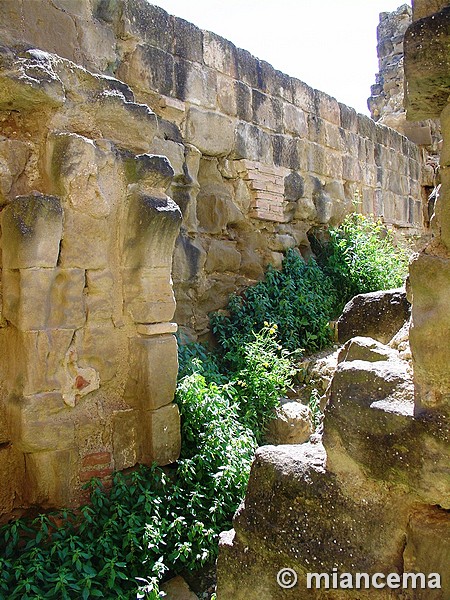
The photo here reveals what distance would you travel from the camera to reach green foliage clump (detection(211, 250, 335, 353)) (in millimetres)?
5523

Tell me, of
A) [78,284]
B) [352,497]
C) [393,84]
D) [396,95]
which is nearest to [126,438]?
[78,284]

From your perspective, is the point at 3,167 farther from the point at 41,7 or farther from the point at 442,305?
the point at 442,305

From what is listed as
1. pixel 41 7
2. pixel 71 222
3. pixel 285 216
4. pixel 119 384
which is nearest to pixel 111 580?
pixel 119 384

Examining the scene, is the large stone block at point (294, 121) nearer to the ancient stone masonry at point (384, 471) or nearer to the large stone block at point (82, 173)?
the large stone block at point (82, 173)

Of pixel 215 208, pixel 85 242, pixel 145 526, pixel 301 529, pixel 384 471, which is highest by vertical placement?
pixel 215 208

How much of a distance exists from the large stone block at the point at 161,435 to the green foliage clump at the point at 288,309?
180 cm

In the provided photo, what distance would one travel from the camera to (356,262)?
696 cm

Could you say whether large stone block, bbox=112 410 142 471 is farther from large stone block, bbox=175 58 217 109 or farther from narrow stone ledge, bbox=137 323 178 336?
large stone block, bbox=175 58 217 109

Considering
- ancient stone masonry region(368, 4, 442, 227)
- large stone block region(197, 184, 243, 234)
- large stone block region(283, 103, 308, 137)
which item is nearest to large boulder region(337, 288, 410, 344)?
large stone block region(197, 184, 243, 234)

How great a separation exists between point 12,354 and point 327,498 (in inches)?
75.3

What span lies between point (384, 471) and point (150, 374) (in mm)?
1956

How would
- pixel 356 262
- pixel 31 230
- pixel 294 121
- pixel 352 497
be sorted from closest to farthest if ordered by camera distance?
pixel 352 497 → pixel 31 230 → pixel 294 121 → pixel 356 262

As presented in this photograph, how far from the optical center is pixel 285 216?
22.2 ft

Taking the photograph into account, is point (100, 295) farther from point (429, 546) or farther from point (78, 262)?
point (429, 546)
